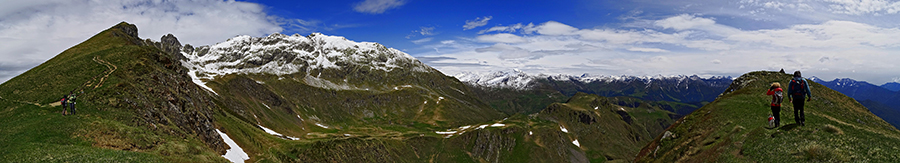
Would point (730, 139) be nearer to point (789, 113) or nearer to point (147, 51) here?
point (789, 113)

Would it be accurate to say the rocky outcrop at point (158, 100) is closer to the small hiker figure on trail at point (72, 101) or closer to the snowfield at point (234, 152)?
the snowfield at point (234, 152)

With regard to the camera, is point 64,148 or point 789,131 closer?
point 789,131

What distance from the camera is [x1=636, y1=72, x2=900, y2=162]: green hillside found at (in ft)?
69.1

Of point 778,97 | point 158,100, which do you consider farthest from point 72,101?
point 778,97

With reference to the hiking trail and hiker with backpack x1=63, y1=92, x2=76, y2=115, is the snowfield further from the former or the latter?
hiker with backpack x1=63, y1=92, x2=76, y2=115

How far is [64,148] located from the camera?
3484cm

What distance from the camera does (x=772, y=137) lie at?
85.8 ft

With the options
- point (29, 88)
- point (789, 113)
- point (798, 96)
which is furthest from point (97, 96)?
point (789, 113)

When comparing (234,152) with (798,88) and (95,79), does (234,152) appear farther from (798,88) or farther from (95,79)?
(798,88)

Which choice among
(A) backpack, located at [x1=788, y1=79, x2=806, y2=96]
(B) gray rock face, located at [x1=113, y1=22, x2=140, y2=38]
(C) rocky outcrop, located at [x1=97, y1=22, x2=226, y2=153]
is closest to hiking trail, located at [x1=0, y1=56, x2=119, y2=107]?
(C) rocky outcrop, located at [x1=97, y1=22, x2=226, y2=153]

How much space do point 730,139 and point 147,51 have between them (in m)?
109

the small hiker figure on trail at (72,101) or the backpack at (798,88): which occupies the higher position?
the backpack at (798,88)

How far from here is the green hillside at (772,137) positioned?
69.1 feet

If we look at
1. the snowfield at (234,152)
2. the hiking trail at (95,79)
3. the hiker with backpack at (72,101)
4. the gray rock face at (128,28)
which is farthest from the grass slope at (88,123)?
the gray rock face at (128,28)
